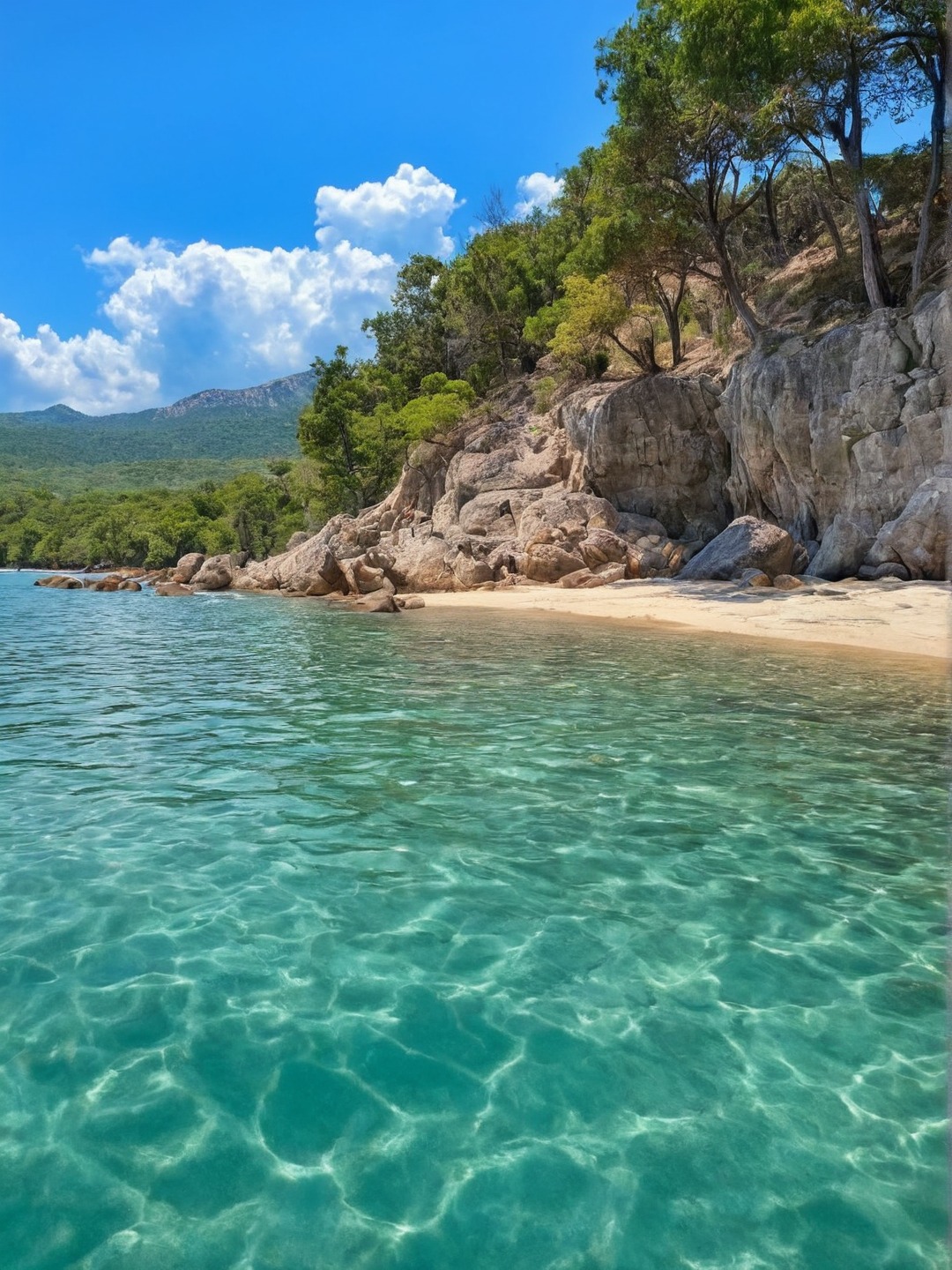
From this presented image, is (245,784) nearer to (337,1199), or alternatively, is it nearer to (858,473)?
(337,1199)

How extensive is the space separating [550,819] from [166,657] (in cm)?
1336

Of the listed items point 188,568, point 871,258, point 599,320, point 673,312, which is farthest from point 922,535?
point 188,568

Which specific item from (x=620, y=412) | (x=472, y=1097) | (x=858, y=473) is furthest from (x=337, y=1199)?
(x=620, y=412)

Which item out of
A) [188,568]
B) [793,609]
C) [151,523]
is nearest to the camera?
[793,609]

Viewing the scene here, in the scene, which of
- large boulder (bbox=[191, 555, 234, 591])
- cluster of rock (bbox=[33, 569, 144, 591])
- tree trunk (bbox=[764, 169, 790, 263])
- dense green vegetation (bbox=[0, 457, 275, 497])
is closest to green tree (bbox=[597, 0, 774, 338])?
tree trunk (bbox=[764, 169, 790, 263])

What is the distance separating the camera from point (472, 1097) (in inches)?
146

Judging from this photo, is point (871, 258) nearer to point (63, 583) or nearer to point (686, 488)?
point (686, 488)

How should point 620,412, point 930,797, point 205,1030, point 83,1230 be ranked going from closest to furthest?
point 83,1230 < point 205,1030 < point 930,797 < point 620,412

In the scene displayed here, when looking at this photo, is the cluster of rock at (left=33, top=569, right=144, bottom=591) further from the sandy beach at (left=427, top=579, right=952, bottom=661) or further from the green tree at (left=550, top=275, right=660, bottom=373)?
the sandy beach at (left=427, top=579, right=952, bottom=661)

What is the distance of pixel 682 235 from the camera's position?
31984 mm

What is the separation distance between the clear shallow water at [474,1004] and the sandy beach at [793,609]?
8090 mm

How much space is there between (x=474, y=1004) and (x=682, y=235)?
1347 inches

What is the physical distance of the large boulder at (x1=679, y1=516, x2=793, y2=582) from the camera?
2556cm

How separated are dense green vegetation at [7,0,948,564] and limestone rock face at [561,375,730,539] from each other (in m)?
3.34
